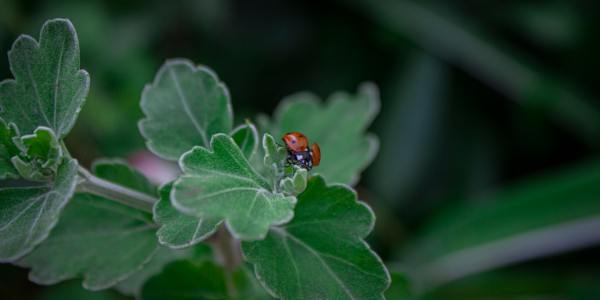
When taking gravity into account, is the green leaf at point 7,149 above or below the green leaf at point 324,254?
below

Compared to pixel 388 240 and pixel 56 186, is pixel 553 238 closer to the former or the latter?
pixel 388 240

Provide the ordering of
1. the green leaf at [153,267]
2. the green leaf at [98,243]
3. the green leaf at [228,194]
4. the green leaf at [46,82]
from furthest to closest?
the green leaf at [153,267], the green leaf at [98,243], the green leaf at [46,82], the green leaf at [228,194]

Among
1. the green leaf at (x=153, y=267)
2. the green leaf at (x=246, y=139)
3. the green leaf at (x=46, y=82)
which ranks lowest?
the green leaf at (x=153, y=267)

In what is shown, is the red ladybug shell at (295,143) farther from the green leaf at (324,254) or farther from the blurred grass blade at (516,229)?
the blurred grass blade at (516,229)

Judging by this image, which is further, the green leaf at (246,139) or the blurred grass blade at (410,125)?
the blurred grass blade at (410,125)

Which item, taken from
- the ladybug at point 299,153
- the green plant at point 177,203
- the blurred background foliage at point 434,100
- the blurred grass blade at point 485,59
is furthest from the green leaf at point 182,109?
the blurred grass blade at point 485,59

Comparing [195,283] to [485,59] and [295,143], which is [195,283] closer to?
[295,143]

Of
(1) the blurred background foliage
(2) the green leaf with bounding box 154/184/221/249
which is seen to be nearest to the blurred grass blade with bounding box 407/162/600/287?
(1) the blurred background foliage

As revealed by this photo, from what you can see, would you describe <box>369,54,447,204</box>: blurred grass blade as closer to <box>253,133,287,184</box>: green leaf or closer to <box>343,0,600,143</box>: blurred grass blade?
<box>343,0,600,143</box>: blurred grass blade
